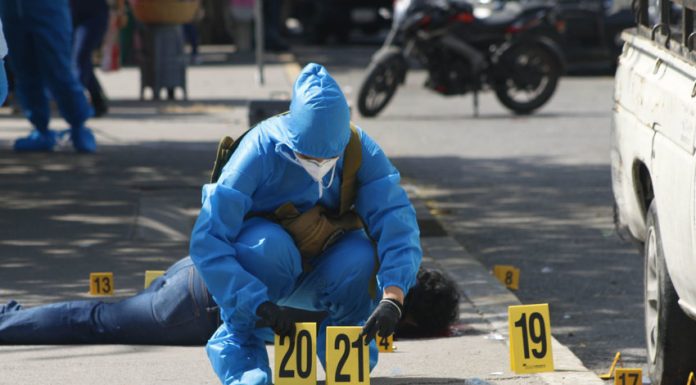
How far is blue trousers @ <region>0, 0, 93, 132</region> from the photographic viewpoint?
11.6 metres

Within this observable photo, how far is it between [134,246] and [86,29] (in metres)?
7.20

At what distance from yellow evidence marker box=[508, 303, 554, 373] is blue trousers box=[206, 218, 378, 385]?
540 millimetres

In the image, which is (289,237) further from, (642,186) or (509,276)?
(509,276)

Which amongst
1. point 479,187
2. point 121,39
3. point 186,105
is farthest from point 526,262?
point 121,39

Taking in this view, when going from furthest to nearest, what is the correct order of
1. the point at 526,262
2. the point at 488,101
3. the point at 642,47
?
the point at 488,101
the point at 526,262
the point at 642,47

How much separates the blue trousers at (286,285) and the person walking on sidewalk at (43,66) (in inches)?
274

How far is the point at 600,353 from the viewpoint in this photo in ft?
21.1

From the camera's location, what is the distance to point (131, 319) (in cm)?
575

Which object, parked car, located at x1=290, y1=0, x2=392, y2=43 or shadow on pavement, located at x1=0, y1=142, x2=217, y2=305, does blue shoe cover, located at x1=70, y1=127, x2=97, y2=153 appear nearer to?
shadow on pavement, located at x1=0, y1=142, x2=217, y2=305

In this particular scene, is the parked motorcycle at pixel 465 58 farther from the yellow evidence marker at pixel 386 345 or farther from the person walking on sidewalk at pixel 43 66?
the yellow evidence marker at pixel 386 345

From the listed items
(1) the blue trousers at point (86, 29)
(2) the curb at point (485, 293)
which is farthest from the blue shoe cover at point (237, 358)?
(1) the blue trousers at point (86, 29)

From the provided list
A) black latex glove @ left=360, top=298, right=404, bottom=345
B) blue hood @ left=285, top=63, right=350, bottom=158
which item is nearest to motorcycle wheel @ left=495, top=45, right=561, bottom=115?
blue hood @ left=285, top=63, right=350, bottom=158

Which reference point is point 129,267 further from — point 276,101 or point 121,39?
point 121,39

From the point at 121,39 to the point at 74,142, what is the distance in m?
11.9
